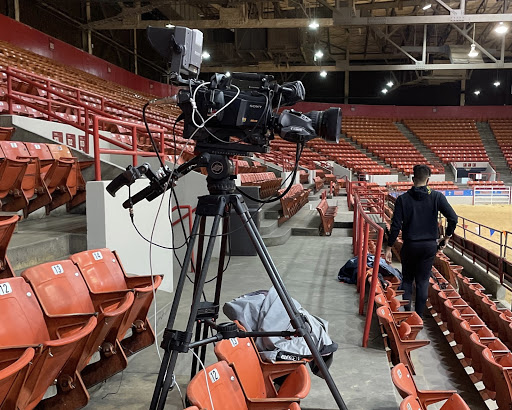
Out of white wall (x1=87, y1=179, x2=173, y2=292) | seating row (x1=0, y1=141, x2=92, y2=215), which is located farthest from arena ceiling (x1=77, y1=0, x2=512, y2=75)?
white wall (x1=87, y1=179, x2=173, y2=292)

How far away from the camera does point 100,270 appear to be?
225cm

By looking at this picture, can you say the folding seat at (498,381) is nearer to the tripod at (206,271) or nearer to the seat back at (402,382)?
the seat back at (402,382)

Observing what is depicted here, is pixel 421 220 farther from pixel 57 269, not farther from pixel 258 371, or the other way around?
pixel 57 269

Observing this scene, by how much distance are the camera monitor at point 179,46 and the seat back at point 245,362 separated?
993 mm

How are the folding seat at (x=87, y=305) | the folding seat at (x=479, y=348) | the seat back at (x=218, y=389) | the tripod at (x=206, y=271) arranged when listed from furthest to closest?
the folding seat at (x=479, y=348) → the folding seat at (x=87, y=305) → the tripod at (x=206, y=271) → the seat back at (x=218, y=389)

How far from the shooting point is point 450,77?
68.9ft

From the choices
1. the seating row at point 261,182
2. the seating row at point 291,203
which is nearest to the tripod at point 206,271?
the seating row at point 291,203

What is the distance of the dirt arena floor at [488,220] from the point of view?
28.0ft

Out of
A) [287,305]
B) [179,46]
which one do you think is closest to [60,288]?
[287,305]

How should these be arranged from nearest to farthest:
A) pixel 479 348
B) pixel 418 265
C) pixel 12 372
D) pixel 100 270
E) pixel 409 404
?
pixel 12 372, pixel 409 404, pixel 100 270, pixel 479 348, pixel 418 265

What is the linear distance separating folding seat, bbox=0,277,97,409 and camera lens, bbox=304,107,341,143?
3.50 ft

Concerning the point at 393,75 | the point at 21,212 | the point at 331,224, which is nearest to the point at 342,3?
the point at 393,75

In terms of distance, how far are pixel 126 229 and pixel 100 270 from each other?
2.52 ft

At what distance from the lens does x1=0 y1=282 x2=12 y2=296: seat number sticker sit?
1622 mm
